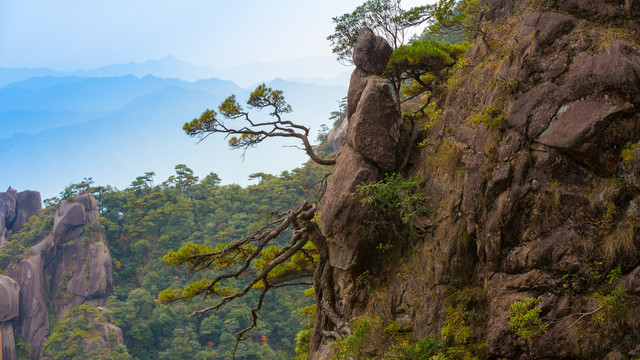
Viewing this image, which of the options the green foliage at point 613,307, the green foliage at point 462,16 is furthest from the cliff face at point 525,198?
the green foliage at point 462,16

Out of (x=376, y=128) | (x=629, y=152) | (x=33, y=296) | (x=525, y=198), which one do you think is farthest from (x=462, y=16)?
(x=33, y=296)

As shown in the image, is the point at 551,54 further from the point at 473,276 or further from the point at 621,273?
the point at 473,276

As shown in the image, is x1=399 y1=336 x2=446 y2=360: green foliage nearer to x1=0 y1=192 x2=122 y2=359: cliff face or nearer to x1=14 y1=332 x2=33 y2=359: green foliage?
x1=0 y1=192 x2=122 y2=359: cliff face

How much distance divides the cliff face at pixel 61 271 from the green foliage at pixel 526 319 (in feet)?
95.5

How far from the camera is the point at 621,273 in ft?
12.7

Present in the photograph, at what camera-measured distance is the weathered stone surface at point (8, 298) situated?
85.9 ft

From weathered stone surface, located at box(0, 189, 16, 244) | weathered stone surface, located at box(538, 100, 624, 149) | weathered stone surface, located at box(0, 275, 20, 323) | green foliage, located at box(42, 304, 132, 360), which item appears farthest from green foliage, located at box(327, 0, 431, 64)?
weathered stone surface, located at box(0, 189, 16, 244)

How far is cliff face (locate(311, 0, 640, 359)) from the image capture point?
3975mm

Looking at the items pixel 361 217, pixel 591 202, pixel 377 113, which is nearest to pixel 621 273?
pixel 591 202

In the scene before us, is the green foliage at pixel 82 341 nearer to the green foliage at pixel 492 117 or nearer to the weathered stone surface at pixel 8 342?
the weathered stone surface at pixel 8 342

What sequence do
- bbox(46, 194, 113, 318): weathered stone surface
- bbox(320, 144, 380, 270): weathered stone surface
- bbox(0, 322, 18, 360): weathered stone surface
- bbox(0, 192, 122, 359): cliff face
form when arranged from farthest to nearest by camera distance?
bbox(46, 194, 113, 318): weathered stone surface < bbox(0, 192, 122, 359): cliff face < bbox(0, 322, 18, 360): weathered stone surface < bbox(320, 144, 380, 270): weathered stone surface

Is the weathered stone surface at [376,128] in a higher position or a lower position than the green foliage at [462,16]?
lower

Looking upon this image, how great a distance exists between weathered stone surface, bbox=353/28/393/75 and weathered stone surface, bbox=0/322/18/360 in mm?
29761

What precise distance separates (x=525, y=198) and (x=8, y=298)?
3193 cm
